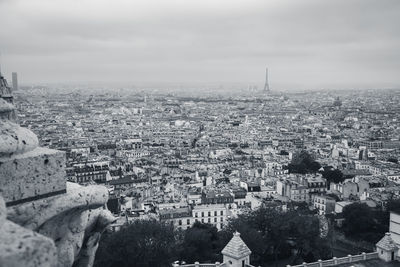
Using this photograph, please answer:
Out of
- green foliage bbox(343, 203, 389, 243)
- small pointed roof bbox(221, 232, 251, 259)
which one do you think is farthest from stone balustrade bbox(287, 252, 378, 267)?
green foliage bbox(343, 203, 389, 243)

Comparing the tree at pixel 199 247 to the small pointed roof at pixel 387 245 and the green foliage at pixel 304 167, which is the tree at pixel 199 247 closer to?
the small pointed roof at pixel 387 245

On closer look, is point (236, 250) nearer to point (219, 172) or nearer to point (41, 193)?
point (41, 193)

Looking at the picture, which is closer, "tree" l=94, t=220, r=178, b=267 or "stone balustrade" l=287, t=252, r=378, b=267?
"stone balustrade" l=287, t=252, r=378, b=267

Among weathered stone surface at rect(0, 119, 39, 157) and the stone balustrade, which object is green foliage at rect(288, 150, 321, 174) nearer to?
the stone balustrade

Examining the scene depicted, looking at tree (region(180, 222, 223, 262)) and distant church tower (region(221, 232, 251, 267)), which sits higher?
distant church tower (region(221, 232, 251, 267))

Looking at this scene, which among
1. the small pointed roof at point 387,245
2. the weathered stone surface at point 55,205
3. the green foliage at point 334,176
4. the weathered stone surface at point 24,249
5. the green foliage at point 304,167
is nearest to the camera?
the weathered stone surface at point 24,249

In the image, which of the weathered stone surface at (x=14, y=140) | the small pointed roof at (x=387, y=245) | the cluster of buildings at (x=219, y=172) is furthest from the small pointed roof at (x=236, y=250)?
the cluster of buildings at (x=219, y=172)

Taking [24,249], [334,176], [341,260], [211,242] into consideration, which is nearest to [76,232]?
[24,249]
